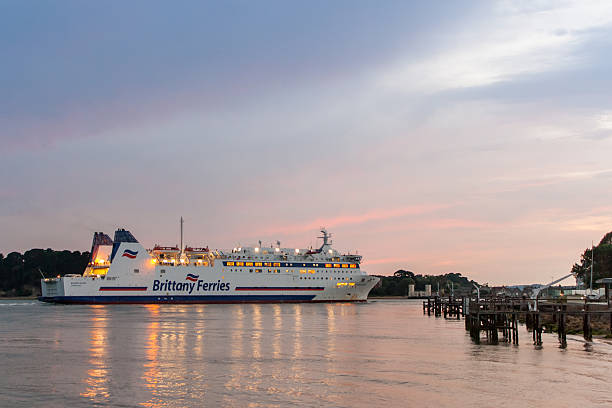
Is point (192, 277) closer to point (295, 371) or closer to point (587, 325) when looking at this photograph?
point (587, 325)

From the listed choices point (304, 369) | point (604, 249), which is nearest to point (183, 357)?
point (304, 369)

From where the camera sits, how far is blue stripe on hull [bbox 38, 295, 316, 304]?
7519 cm

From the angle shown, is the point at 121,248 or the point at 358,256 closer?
the point at 121,248

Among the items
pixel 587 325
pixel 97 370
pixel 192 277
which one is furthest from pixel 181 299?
pixel 97 370

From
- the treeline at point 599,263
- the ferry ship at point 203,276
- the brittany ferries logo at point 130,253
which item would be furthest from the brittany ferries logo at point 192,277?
the treeline at point 599,263

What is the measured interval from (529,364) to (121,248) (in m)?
61.7

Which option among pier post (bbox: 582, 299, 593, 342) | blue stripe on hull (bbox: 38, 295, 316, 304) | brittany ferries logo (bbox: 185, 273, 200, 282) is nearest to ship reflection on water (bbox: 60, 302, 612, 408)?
pier post (bbox: 582, 299, 593, 342)

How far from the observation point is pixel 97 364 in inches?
900

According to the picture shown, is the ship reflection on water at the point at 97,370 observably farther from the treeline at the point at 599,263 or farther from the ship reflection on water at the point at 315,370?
the treeline at the point at 599,263

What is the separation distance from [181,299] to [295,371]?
59698 mm

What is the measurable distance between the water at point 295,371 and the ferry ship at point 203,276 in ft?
137

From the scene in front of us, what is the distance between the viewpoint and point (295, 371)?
21281 mm

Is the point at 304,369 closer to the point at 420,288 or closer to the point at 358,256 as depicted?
the point at 358,256

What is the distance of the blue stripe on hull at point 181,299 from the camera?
7519 cm
